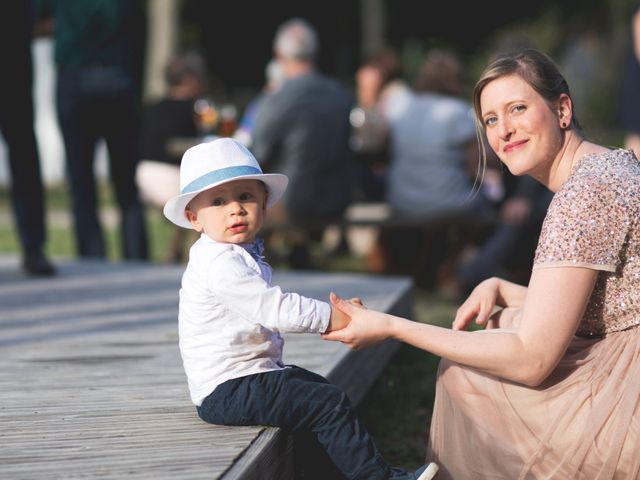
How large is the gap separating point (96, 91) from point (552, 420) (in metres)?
4.81

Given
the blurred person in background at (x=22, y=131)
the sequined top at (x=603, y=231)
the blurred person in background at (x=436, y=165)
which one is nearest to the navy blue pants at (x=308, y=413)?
the sequined top at (x=603, y=231)

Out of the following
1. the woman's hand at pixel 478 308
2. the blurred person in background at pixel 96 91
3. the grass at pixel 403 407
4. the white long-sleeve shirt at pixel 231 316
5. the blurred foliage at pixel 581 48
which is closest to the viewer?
the white long-sleeve shirt at pixel 231 316

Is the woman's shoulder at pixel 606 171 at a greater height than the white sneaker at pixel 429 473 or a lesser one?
greater

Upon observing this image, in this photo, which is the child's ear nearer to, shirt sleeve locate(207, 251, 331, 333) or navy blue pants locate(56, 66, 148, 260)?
shirt sleeve locate(207, 251, 331, 333)

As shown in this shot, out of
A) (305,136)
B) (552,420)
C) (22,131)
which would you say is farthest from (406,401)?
(305,136)

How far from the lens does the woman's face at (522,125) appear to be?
9.35 ft

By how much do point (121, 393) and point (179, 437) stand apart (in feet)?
1.96

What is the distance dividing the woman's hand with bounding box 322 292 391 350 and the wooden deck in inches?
12.2

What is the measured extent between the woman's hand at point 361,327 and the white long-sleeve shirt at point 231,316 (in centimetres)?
6

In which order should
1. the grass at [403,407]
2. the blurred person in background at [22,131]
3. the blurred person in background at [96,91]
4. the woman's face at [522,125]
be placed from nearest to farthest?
the woman's face at [522,125], the grass at [403,407], the blurred person in background at [22,131], the blurred person in background at [96,91]

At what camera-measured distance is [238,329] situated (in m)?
2.77

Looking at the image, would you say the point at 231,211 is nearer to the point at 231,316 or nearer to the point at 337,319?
the point at 231,316

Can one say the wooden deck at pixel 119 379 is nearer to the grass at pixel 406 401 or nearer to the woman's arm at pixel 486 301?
the grass at pixel 406 401

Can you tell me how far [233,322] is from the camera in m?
2.77
